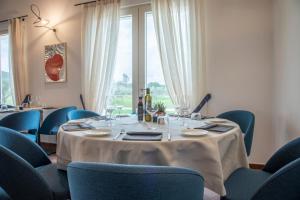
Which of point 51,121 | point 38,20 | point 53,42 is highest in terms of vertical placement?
point 38,20

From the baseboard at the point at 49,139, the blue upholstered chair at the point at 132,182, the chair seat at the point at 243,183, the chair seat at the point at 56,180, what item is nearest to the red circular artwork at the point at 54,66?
the baseboard at the point at 49,139

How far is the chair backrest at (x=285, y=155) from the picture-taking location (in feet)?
5.07

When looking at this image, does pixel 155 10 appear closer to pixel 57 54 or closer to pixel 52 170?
pixel 57 54

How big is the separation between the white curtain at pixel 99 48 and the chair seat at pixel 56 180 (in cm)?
221

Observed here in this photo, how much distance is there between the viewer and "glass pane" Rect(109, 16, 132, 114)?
3943 millimetres

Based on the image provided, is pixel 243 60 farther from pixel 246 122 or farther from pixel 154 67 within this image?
pixel 154 67

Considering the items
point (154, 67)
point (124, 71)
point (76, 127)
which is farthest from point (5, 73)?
point (76, 127)

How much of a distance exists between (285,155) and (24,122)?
2.88 metres

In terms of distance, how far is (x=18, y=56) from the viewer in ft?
16.1

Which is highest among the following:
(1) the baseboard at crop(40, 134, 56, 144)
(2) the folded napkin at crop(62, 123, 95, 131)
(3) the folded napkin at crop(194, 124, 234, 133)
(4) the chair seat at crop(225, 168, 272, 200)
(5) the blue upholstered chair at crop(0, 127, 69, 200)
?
(2) the folded napkin at crop(62, 123, 95, 131)

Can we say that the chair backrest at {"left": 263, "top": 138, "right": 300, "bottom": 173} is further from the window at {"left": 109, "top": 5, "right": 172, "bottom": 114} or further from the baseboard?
the baseboard

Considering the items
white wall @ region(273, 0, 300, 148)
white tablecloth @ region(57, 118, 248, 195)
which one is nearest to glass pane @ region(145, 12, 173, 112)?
white wall @ region(273, 0, 300, 148)

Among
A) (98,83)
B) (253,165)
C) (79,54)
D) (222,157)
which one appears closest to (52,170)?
(222,157)

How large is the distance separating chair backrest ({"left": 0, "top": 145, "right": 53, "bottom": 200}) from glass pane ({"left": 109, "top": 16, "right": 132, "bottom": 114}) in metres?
2.66
